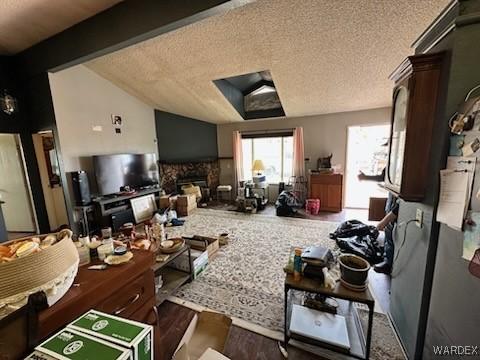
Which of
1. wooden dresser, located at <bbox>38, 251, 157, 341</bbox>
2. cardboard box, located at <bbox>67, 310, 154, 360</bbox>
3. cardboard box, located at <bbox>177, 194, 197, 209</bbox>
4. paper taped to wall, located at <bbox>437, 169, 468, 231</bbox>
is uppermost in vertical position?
paper taped to wall, located at <bbox>437, 169, 468, 231</bbox>

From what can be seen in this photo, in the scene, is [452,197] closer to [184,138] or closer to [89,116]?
[89,116]

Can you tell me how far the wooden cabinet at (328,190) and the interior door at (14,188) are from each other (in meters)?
→ 5.52

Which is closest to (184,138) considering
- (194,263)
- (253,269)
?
(194,263)

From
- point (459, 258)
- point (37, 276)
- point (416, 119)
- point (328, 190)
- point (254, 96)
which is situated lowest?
point (328, 190)

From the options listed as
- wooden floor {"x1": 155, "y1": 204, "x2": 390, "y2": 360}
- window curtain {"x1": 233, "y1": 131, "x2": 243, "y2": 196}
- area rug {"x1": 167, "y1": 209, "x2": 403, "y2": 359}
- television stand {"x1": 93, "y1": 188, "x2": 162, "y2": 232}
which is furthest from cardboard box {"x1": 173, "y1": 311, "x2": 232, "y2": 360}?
window curtain {"x1": 233, "y1": 131, "x2": 243, "y2": 196}

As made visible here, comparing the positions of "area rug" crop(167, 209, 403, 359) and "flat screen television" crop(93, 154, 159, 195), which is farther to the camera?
"flat screen television" crop(93, 154, 159, 195)

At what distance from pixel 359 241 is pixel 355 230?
10.6 inches

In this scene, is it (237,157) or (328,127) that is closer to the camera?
(328,127)

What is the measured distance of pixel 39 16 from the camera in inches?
88.7

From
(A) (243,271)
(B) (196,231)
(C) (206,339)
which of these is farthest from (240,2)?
(B) (196,231)

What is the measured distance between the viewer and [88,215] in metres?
3.60

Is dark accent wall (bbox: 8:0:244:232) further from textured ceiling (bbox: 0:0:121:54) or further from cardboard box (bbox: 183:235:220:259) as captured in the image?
cardboard box (bbox: 183:235:220:259)

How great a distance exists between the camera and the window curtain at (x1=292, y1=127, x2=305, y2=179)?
17.1ft

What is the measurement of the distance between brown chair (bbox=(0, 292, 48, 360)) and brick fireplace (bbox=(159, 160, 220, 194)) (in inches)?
191
